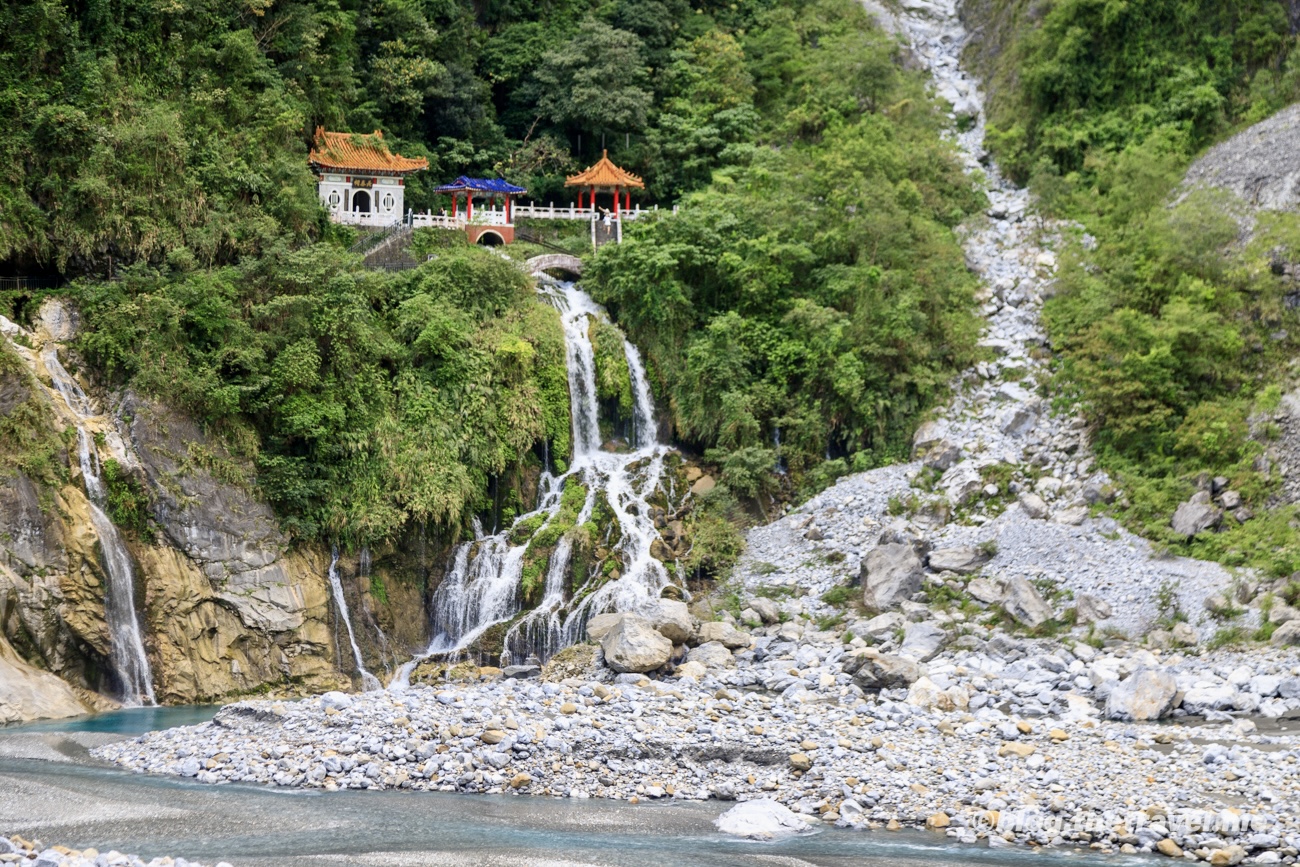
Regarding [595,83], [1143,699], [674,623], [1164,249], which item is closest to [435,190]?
[595,83]

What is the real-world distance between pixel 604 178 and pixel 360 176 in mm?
6699

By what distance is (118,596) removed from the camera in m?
20.5

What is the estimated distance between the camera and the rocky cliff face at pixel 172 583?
64.3ft

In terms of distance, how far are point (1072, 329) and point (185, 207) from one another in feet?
64.5

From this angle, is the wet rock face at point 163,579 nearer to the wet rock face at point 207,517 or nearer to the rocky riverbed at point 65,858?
the wet rock face at point 207,517

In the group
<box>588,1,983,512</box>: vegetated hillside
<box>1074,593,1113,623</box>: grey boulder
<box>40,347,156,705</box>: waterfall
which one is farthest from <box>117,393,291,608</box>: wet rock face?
<box>1074,593,1113,623</box>: grey boulder

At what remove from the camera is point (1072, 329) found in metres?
27.6

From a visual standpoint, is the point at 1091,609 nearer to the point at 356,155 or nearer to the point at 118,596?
the point at 118,596

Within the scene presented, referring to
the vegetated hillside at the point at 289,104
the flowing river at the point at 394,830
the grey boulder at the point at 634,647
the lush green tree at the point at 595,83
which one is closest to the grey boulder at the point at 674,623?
the grey boulder at the point at 634,647

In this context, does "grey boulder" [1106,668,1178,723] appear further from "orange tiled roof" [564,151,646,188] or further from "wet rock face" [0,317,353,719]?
"orange tiled roof" [564,151,646,188]

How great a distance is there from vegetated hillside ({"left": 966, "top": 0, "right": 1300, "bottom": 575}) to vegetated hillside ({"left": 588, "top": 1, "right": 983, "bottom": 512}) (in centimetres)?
340

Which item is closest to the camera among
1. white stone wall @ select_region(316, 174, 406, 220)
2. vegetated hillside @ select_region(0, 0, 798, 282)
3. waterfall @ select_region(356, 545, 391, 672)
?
waterfall @ select_region(356, 545, 391, 672)

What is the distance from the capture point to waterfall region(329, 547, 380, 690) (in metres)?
22.2

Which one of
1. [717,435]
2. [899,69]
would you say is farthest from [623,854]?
[899,69]
